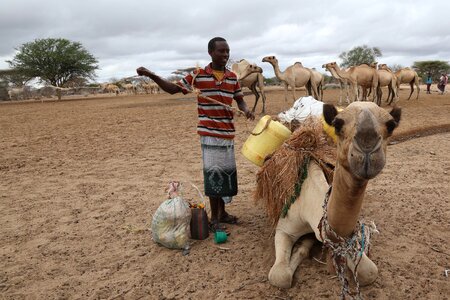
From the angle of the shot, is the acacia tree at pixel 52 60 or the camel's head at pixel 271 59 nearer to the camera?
the camel's head at pixel 271 59

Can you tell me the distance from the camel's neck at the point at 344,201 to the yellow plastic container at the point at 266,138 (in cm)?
151

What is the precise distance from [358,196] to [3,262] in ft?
10.9

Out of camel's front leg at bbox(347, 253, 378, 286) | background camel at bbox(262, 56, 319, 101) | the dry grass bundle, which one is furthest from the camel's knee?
background camel at bbox(262, 56, 319, 101)

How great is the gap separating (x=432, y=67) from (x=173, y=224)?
168ft

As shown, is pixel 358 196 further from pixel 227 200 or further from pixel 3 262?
pixel 3 262

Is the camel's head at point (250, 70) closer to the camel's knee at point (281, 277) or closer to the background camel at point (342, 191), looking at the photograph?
the background camel at point (342, 191)

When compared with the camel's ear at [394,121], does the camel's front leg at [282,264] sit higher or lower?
lower

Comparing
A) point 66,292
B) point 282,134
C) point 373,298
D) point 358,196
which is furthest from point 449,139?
point 66,292

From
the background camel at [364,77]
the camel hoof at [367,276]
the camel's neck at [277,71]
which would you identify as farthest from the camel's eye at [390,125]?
the background camel at [364,77]

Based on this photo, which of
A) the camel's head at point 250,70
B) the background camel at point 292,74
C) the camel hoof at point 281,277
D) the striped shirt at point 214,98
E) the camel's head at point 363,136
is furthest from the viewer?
the background camel at point 292,74

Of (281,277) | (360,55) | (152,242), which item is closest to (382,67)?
(152,242)

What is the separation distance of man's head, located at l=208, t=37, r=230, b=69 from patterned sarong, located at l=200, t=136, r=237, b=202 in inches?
28.8

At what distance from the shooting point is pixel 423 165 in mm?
6027

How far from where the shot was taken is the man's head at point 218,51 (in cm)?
346
